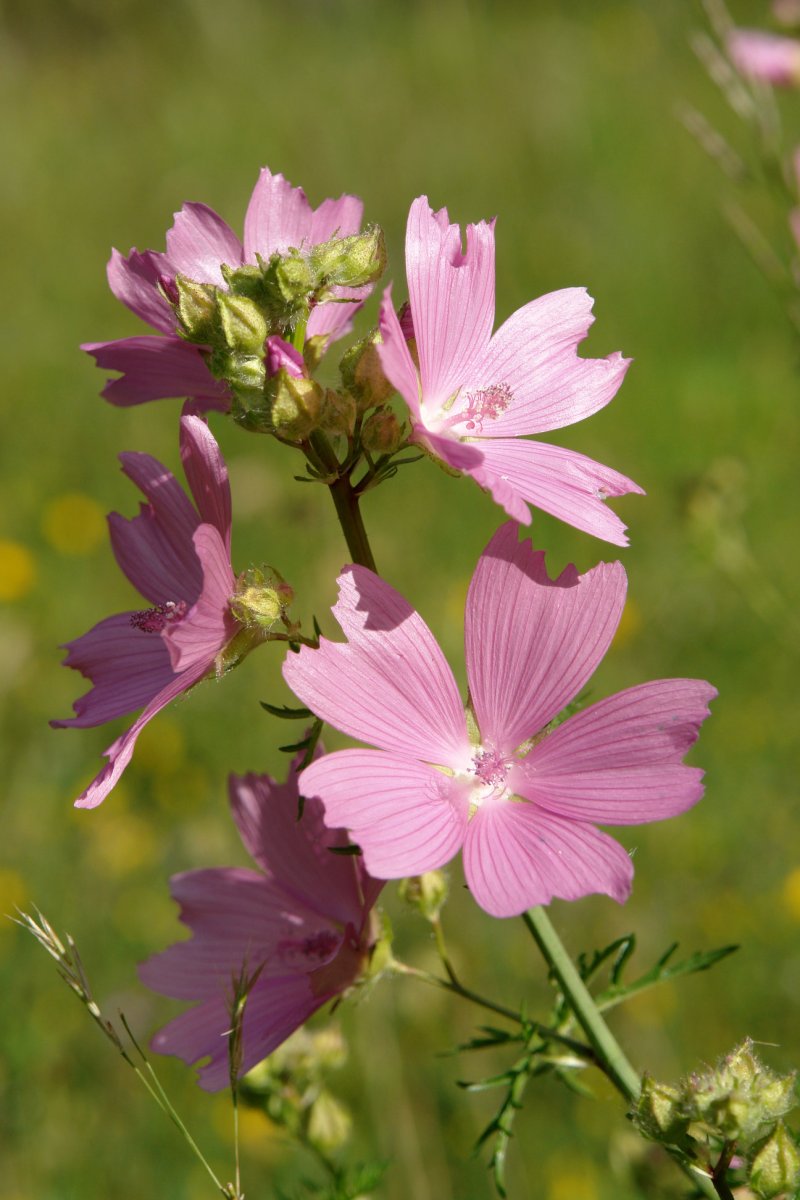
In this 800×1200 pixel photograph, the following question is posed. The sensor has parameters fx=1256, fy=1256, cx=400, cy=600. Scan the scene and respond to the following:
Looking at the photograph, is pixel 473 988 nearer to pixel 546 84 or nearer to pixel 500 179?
pixel 500 179

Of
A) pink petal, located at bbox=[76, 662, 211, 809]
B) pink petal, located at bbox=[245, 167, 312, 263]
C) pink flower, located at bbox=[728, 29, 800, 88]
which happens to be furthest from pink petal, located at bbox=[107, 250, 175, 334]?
pink flower, located at bbox=[728, 29, 800, 88]

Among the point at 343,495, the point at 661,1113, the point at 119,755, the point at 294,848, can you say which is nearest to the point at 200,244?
the point at 343,495

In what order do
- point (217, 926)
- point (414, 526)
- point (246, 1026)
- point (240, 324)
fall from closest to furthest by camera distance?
point (240, 324) < point (246, 1026) < point (217, 926) < point (414, 526)

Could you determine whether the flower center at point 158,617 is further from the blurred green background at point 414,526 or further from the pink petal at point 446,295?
the blurred green background at point 414,526

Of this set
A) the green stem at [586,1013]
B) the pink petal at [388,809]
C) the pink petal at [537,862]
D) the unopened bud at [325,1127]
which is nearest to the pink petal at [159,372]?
the pink petal at [388,809]

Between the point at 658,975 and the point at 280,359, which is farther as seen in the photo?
the point at 658,975

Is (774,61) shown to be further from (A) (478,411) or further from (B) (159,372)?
(B) (159,372)

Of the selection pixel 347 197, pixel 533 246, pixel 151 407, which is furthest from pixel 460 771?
pixel 533 246
